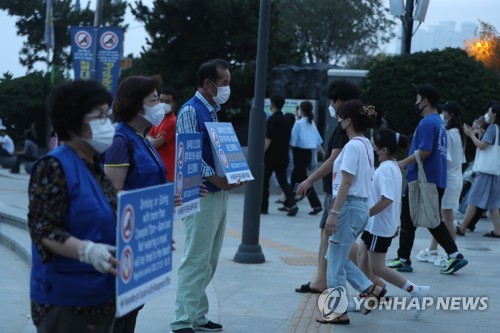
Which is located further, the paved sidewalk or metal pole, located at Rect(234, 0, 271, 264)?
metal pole, located at Rect(234, 0, 271, 264)

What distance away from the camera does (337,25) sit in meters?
49.4

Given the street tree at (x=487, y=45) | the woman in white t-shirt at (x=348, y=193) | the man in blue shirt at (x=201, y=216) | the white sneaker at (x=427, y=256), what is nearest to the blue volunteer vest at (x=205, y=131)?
the man in blue shirt at (x=201, y=216)

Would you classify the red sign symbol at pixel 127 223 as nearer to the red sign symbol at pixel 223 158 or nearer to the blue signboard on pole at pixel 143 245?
the blue signboard on pole at pixel 143 245

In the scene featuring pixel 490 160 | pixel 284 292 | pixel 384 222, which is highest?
pixel 490 160

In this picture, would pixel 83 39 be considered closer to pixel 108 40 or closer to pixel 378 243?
pixel 108 40

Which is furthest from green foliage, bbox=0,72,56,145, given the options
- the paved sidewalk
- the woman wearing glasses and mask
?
the woman wearing glasses and mask

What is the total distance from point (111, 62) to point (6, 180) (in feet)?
13.9

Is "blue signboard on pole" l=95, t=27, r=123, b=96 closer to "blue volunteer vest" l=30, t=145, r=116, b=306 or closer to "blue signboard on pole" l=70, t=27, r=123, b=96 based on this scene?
"blue signboard on pole" l=70, t=27, r=123, b=96

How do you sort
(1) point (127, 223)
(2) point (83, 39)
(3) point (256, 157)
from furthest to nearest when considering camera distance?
(2) point (83, 39), (3) point (256, 157), (1) point (127, 223)

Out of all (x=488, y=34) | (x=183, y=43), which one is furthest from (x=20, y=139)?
(x=488, y=34)

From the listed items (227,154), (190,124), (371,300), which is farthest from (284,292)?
(190,124)

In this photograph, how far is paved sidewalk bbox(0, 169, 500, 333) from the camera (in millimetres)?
6523

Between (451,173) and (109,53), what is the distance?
43.1ft

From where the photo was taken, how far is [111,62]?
69.5 ft
